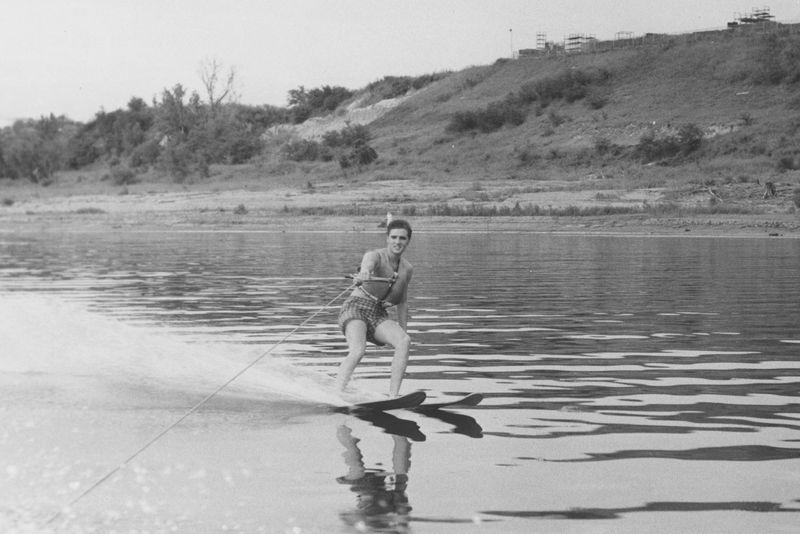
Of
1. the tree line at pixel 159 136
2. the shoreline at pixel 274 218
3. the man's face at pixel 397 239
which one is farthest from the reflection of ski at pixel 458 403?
the tree line at pixel 159 136

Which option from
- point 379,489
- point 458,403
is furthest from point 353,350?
point 379,489

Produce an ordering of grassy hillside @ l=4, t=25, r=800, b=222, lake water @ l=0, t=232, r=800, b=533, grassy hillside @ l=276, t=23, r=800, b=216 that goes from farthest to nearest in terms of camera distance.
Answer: grassy hillside @ l=276, t=23, r=800, b=216
grassy hillside @ l=4, t=25, r=800, b=222
lake water @ l=0, t=232, r=800, b=533

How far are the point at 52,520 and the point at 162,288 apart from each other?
14.9 m

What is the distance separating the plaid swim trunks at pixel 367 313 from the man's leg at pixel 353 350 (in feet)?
0.17

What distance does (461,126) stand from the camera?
246 ft

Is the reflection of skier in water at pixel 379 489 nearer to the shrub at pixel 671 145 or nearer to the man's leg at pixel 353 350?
the man's leg at pixel 353 350

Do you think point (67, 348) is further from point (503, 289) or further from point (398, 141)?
point (398, 141)

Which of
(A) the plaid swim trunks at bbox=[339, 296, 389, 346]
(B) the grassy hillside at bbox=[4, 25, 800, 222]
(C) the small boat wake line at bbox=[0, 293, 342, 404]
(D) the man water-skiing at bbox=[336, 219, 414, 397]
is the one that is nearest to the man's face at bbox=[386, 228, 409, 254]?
(D) the man water-skiing at bbox=[336, 219, 414, 397]

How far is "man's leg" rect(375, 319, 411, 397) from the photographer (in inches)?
375

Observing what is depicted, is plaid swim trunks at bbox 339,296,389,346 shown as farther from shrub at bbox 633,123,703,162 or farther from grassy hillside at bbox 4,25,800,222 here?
shrub at bbox 633,123,703,162

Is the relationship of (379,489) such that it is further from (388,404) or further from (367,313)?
(367,313)

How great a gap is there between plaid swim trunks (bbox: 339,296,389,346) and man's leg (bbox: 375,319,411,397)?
7 centimetres

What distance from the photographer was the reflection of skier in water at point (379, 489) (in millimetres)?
6320

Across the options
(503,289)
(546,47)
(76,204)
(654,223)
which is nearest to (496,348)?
(503,289)
